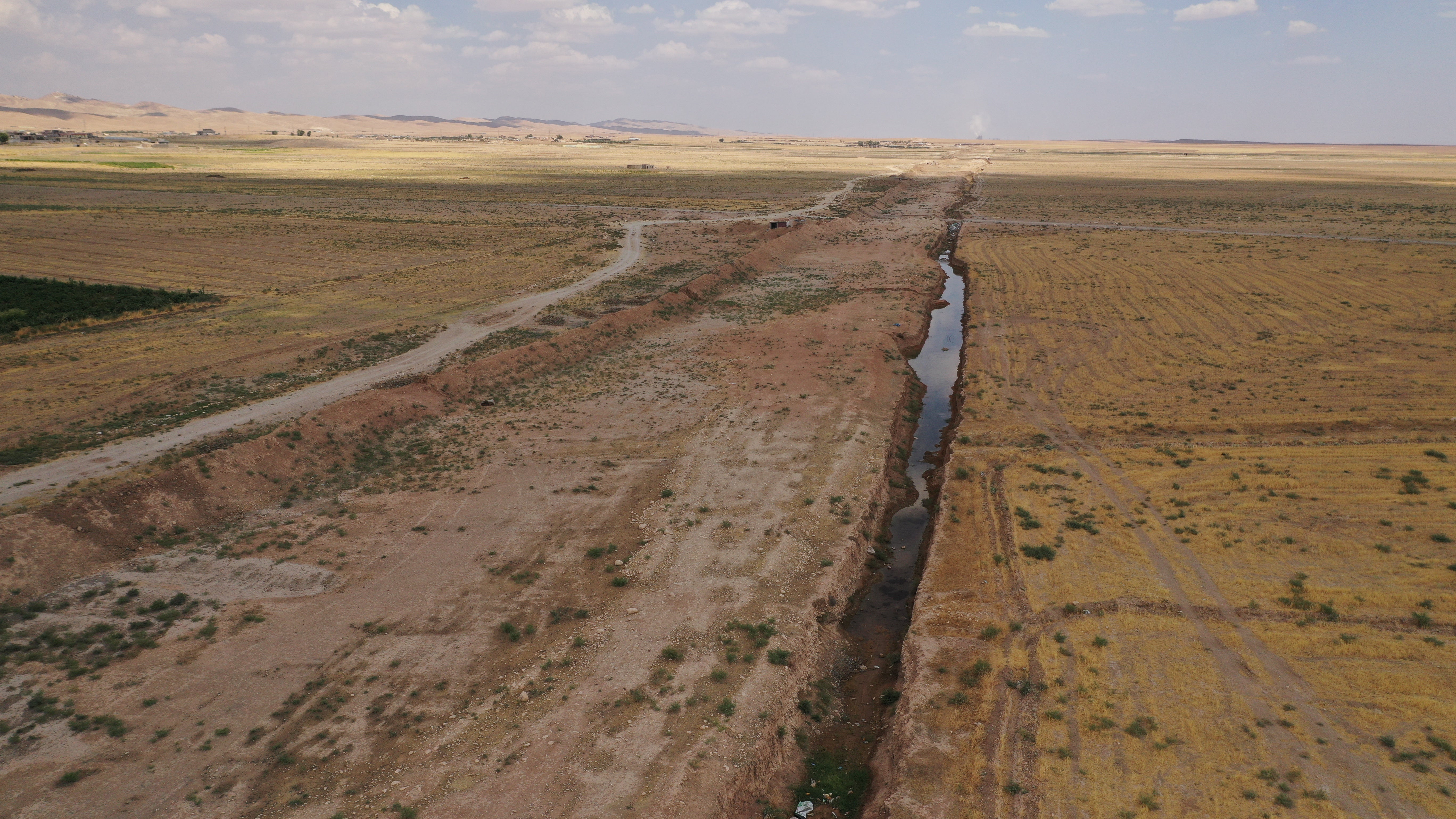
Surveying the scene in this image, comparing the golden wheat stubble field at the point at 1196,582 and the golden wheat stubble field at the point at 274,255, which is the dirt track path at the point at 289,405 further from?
the golden wheat stubble field at the point at 1196,582

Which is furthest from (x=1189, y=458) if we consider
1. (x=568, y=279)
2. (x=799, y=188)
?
(x=799, y=188)

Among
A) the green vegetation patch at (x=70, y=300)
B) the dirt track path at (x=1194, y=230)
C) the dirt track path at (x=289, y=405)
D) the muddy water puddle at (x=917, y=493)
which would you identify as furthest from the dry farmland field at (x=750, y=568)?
the dirt track path at (x=1194, y=230)

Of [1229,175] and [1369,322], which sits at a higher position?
[1229,175]

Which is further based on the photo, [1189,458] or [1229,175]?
[1229,175]

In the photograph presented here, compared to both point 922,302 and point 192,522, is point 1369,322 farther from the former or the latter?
point 192,522

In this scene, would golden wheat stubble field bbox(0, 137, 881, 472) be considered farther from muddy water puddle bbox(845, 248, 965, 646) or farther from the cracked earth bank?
muddy water puddle bbox(845, 248, 965, 646)
